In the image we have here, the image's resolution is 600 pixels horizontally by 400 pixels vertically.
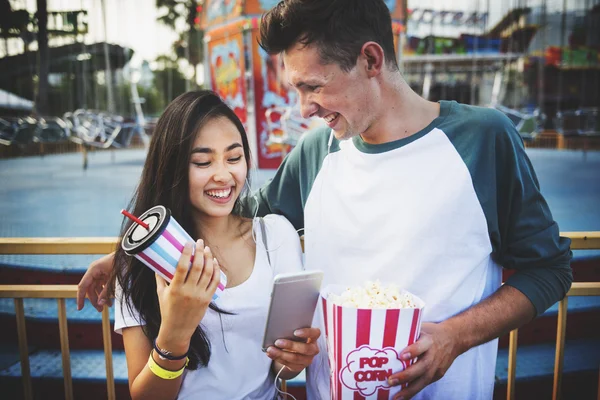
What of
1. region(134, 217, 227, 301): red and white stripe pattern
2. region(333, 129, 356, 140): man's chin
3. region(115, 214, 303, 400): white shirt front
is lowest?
region(115, 214, 303, 400): white shirt front

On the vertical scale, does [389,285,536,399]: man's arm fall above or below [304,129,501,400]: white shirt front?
below

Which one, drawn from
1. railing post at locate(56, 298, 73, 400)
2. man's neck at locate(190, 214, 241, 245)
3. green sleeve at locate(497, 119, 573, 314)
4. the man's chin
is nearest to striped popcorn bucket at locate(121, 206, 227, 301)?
man's neck at locate(190, 214, 241, 245)

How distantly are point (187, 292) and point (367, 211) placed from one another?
0.59 meters

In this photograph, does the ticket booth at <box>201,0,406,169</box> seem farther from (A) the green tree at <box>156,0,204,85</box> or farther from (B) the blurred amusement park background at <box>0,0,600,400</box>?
(A) the green tree at <box>156,0,204,85</box>

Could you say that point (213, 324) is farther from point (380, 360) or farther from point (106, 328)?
point (106, 328)

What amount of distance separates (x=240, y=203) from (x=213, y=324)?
0.47 meters

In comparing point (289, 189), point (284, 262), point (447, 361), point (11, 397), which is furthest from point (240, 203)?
point (11, 397)

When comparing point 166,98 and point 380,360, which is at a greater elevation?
point 166,98

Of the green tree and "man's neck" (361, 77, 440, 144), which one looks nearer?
"man's neck" (361, 77, 440, 144)

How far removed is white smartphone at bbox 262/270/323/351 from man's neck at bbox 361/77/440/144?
0.55 m

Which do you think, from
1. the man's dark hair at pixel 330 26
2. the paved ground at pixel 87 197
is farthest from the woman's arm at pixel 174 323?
the paved ground at pixel 87 197

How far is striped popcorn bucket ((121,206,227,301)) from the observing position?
0.89 m

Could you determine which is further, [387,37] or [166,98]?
[166,98]

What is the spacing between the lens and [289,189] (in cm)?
165
